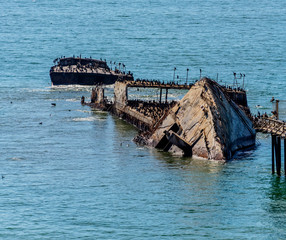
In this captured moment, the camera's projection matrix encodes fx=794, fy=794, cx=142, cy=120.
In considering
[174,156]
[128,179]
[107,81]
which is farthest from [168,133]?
[107,81]

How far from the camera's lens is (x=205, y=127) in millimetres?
84875

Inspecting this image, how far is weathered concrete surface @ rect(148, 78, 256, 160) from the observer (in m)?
83.5

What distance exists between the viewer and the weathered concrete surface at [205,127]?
8350cm

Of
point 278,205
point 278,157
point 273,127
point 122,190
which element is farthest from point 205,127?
point 278,205

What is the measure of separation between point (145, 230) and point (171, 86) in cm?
5908

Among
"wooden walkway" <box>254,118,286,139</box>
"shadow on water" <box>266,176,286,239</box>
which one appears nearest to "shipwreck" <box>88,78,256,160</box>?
"wooden walkway" <box>254,118,286,139</box>

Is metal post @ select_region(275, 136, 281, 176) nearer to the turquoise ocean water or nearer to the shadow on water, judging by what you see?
the shadow on water

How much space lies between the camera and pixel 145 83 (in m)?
123

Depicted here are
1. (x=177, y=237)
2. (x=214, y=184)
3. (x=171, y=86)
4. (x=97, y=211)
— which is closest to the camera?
(x=177, y=237)

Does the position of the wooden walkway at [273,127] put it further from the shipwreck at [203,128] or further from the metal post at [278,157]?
the shipwreck at [203,128]

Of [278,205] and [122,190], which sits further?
[122,190]

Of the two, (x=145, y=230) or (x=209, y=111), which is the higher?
(x=209, y=111)

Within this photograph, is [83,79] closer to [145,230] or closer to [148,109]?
[148,109]

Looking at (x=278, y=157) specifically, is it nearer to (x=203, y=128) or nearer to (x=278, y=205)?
(x=278, y=205)
